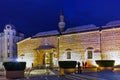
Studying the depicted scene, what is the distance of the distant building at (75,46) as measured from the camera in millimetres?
32406

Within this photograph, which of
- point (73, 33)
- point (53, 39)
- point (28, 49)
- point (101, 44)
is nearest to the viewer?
point (101, 44)

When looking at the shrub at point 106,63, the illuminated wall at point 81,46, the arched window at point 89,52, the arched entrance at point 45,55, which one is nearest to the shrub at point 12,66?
the shrub at point 106,63

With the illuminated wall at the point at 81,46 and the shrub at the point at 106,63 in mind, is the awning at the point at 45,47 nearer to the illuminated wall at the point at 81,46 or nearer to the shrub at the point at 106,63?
the illuminated wall at the point at 81,46

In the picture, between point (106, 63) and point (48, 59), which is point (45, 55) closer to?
point (48, 59)

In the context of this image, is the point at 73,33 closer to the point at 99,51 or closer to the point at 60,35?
the point at 60,35

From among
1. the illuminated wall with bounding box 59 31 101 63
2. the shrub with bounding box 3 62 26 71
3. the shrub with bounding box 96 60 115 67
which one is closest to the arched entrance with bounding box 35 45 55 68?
the illuminated wall with bounding box 59 31 101 63

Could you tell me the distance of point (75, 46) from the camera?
3659cm

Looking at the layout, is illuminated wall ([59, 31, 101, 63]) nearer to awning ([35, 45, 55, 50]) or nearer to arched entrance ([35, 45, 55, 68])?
awning ([35, 45, 55, 50])

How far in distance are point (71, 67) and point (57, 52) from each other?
1196 centimetres

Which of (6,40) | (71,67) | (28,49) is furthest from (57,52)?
(6,40)

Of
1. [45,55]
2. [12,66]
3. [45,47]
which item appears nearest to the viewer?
[12,66]

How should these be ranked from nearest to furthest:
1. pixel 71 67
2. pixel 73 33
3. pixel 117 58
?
pixel 71 67 < pixel 117 58 < pixel 73 33

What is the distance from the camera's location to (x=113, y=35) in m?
32.2

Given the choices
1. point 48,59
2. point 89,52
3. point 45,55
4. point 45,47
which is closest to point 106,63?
point 89,52
